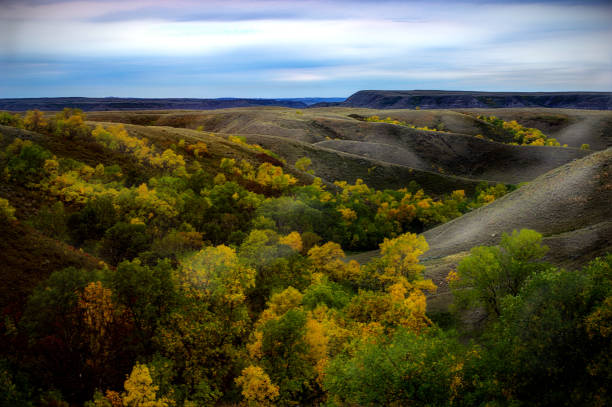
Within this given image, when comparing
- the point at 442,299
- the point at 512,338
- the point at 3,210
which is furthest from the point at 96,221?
the point at 512,338

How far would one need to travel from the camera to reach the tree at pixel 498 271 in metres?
33.3

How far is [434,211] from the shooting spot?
325 feet

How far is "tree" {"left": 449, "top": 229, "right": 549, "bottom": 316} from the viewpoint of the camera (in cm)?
3328

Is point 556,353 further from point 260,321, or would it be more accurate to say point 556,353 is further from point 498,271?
point 260,321

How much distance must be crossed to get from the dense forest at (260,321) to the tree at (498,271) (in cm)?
12

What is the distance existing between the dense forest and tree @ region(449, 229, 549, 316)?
12 centimetres

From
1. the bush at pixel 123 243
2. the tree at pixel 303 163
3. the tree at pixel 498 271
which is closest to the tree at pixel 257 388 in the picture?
the tree at pixel 498 271

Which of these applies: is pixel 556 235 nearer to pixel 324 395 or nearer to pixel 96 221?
pixel 324 395

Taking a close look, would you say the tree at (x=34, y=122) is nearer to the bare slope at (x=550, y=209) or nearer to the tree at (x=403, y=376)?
the bare slope at (x=550, y=209)

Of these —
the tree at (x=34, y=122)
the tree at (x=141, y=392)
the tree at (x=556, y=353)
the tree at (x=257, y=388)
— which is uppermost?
the tree at (x=34, y=122)

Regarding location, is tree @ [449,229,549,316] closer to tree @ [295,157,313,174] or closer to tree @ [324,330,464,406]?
tree @ [324,330,464,406]

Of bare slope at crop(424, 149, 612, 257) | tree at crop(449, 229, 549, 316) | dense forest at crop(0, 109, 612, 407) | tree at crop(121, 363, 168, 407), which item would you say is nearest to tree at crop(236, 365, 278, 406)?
dense forest at crop(0, 109, 612, 407)

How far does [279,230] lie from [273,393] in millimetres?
48747

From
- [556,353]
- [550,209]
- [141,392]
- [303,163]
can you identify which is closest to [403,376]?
[556,353]
